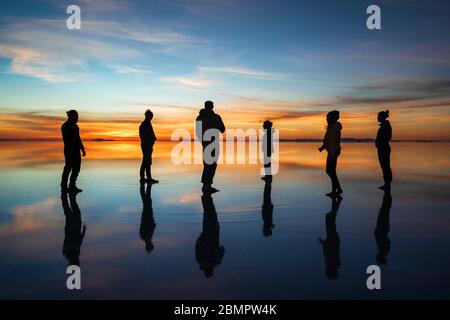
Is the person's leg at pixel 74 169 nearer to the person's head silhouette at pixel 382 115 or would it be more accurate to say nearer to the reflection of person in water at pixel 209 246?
the reflection of person in water at pixel 209 246

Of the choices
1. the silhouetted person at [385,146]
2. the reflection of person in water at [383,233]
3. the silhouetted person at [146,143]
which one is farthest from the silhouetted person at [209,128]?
the silhouetted person at [385,146]

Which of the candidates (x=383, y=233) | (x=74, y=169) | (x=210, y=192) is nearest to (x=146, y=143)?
(x=74, y=169)

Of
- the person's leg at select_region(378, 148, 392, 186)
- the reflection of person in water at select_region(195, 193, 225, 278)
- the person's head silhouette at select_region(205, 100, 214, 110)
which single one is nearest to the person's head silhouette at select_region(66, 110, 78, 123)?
the person's head silhouette at select_region(205, 100, 214, 110)

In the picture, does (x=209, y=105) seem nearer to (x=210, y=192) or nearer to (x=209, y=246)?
(x=210, y=192)

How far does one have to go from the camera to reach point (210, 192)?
10.6 m

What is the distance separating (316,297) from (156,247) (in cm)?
256

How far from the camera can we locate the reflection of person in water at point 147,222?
5.86 metres

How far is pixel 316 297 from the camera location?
382 cm

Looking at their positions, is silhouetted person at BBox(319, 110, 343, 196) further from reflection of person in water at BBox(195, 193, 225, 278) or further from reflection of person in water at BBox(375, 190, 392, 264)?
reflection of person in water at BBox(195, 193, 225, 278)

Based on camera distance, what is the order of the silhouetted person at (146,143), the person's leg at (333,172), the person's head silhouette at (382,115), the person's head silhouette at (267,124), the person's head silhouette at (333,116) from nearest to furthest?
1. the person's leg at (333,172)
2. the person's head silhouette at (333,116)
3. the person's head silhouette at (382,115)
4. the silhouetted person at (146,143)
5. the person's head silhouette at (267,124)

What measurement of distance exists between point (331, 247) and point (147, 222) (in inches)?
133

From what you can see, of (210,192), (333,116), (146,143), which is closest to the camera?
(333,116)
